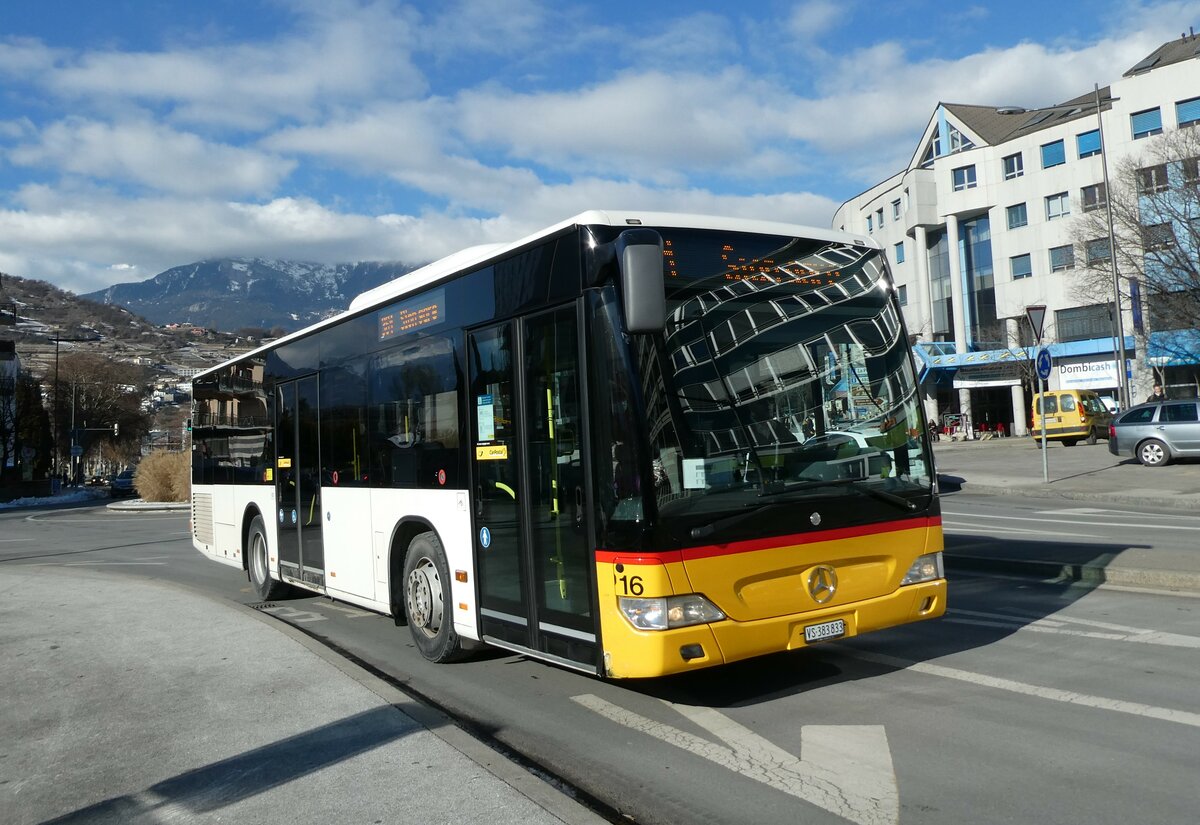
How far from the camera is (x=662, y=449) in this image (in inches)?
217

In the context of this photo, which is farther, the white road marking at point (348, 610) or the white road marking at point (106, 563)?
the white road marking at point (106, 563)

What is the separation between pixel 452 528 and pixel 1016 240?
5777 centimetres

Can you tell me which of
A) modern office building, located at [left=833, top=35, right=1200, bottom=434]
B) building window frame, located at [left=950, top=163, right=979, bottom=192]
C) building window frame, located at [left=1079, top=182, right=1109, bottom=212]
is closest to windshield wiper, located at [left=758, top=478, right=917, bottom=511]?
modern office building, located at [left=833, top=35, right=1200, bottom=434]

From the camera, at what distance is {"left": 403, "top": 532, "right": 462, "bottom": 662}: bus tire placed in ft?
24.7

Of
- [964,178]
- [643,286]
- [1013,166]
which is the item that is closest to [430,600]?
[643,286]

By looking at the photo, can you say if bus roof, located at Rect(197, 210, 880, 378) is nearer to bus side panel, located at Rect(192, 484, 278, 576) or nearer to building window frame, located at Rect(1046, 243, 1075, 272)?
bus side panel, located at Rect(192, 484, 278, 576)

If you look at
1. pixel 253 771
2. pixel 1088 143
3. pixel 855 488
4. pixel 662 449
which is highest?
pixel 1088 143

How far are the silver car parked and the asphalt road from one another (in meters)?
18.2

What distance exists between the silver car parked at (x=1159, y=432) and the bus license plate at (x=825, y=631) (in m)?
22.7

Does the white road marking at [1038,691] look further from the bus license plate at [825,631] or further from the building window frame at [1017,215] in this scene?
the building window frame at [1017,215]

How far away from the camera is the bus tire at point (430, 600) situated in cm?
753

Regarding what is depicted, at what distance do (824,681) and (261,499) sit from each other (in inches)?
299

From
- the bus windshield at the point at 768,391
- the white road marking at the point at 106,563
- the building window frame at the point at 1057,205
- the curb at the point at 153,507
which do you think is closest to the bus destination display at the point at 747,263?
the bus windshield at the point at 768,391

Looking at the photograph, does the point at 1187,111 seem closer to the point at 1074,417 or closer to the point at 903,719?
the point at 1074,417
